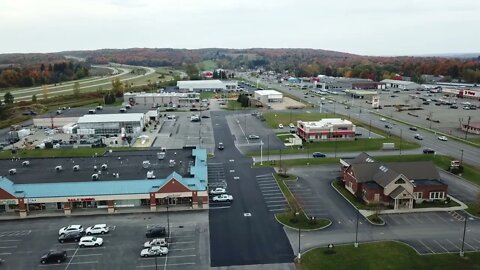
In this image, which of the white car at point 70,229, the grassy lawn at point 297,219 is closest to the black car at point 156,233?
the white car at point 70,229

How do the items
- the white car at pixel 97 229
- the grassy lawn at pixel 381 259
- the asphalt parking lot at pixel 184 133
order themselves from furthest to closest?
the asphalt parking lot at pixel 184 133 < the white car at pixel 97 229 < the grassy lawn at pixel 381 259

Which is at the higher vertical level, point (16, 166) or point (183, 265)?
point (16, 166)

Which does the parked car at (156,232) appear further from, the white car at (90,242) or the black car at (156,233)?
the white car at (90,242)

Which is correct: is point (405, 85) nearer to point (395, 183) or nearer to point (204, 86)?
point (204, 86)

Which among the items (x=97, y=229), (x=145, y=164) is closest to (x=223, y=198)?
(x=145, y=164)

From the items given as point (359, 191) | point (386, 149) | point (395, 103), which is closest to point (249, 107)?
point (395, 103)

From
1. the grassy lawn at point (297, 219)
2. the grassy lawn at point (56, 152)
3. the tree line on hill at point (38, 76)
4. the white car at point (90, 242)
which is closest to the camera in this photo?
the white car at point (90, 242)

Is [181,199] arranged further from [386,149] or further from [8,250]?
[386,149]
